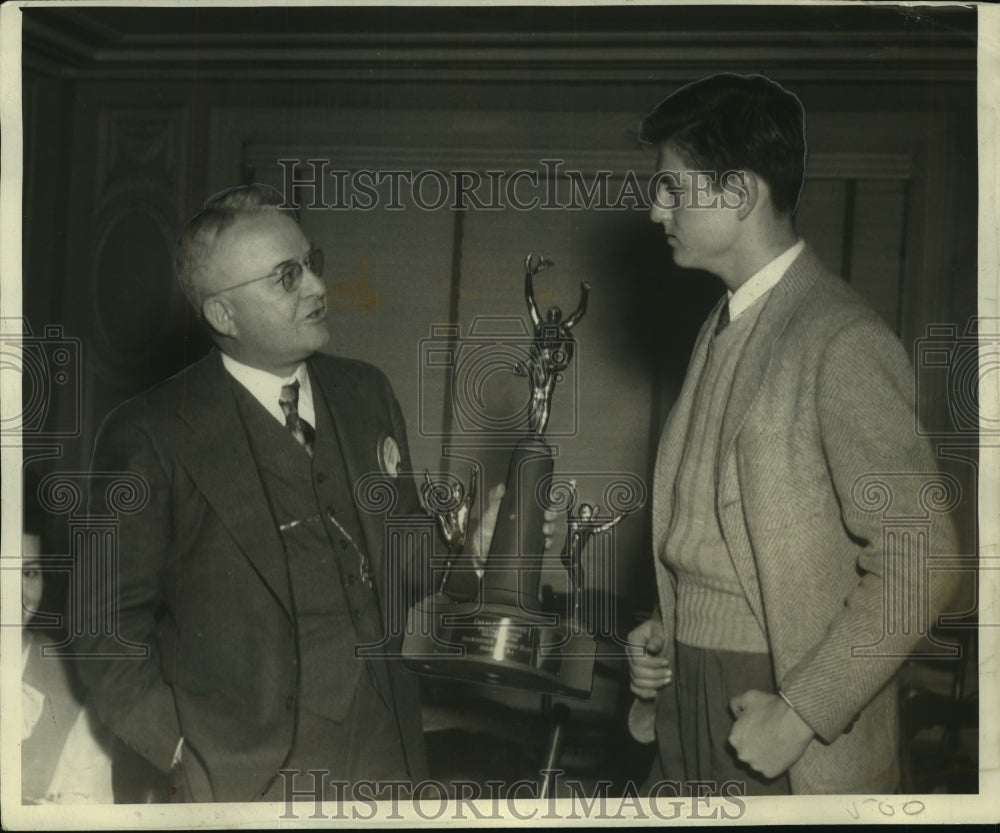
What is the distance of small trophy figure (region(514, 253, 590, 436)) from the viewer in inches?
144

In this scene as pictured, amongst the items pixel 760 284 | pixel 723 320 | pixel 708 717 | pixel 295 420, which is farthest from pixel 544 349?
pixel 708 717

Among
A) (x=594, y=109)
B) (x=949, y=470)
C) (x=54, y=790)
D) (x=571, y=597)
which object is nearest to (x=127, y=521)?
(x=54, y=790)

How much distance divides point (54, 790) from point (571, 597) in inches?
63.9

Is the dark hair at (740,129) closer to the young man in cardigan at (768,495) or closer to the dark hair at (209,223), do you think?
the young man in cardigan at (768,495)

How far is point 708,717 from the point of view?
3512 mm

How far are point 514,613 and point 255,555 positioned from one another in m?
0.76

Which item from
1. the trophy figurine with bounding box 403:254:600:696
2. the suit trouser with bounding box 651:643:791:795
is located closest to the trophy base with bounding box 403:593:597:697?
the trophy figurine with bounding box 403:254:600:696

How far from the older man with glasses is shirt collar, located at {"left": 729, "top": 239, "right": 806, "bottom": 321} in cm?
88

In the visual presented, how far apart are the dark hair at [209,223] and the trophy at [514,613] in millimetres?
931

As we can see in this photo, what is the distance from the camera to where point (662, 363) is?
11.9ft

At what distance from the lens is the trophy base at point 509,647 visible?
3592mm

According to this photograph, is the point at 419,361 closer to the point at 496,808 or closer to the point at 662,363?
the point at 662,363

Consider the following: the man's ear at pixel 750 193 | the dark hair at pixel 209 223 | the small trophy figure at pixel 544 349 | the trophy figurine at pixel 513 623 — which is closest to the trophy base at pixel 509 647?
the trophy figurine at pixel 513 623

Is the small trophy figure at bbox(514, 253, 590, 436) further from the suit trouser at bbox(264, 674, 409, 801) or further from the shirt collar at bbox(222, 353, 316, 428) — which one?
the suit trouser at bbox(264, 674, 409, 801)
